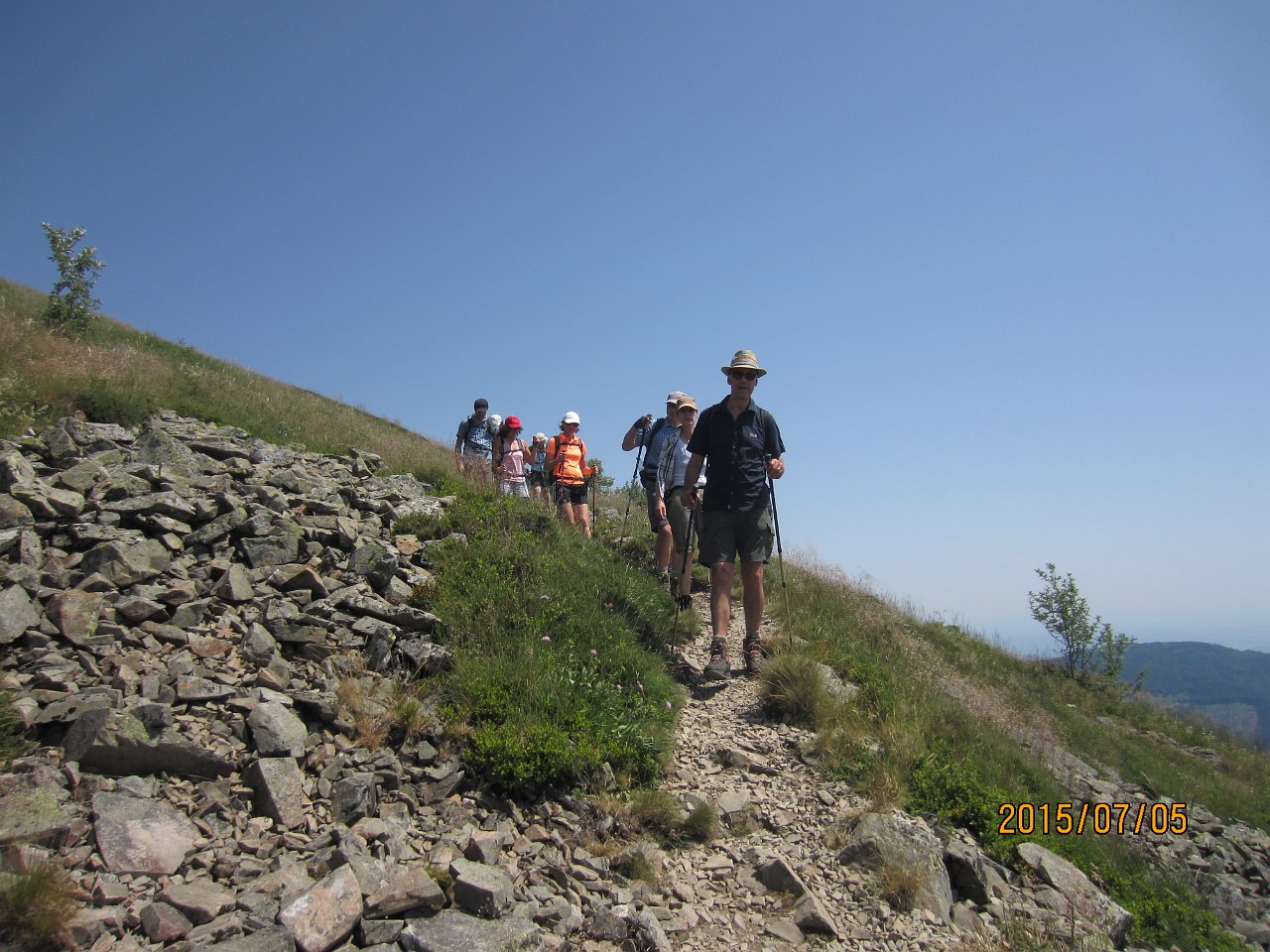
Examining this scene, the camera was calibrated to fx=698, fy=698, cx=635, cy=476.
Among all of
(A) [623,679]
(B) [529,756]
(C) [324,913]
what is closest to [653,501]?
(A) [623,679]

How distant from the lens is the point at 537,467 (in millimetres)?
13055

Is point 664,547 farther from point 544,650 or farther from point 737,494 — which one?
point 544,650

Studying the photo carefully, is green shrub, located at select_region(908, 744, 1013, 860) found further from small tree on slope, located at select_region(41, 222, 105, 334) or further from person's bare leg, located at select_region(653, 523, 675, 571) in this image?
small tree on slope, located at select_region(41, 222, 105, 334)

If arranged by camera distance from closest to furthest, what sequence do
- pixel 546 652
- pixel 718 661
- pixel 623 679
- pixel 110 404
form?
pixel 546 652 < pixel 623 679 < pixel 718 661 < pixel 110 404

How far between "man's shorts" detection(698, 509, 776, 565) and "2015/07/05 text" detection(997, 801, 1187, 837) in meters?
2.87

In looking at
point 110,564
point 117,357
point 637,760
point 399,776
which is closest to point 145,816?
point 399,776

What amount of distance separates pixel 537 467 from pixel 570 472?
9.44 feet

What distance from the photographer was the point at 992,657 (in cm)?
1542

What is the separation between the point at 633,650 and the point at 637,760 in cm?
130

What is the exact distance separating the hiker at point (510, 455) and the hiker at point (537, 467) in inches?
22.6

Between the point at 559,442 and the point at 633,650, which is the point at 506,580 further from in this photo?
the point at 559,442

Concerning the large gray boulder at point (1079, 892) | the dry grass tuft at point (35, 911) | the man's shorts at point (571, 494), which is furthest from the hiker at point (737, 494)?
the dry grass tuft at point (35, 911)

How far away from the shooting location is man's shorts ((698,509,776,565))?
6828 mm

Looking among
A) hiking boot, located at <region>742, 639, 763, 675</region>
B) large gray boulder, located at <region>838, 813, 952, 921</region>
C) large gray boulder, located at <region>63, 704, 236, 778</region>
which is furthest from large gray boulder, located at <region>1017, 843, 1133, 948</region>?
large gray boulder, located at <region>63, 704, 236, 778</region>
